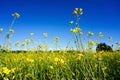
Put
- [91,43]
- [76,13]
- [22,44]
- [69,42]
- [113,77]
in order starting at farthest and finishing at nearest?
[22,44] < [69,42] < [91,43] < [113,77] < [76,13]

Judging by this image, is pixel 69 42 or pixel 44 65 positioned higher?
pixel 69 42

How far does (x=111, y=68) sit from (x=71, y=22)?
1452 mm

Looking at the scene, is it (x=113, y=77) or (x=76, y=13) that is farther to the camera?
(x=113, y=77)

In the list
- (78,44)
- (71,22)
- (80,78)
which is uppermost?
(71,22)

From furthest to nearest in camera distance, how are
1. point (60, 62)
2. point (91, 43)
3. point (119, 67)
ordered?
Result: point (91, 43) < point (119, 67) < point (60, 62)

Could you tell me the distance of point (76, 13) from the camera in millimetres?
3996

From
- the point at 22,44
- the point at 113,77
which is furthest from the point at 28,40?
the point at 113,77

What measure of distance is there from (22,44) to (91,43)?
486 cm

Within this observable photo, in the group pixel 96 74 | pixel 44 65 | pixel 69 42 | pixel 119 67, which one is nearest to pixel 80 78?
pixel 96 74

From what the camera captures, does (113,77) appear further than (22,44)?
No

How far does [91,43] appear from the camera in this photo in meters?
5.55

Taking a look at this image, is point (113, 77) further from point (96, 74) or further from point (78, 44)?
point (78, 44)

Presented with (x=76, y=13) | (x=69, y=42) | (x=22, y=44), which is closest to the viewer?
(x=76, y=13)

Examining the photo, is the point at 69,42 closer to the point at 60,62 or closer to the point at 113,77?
the point at 113,77
